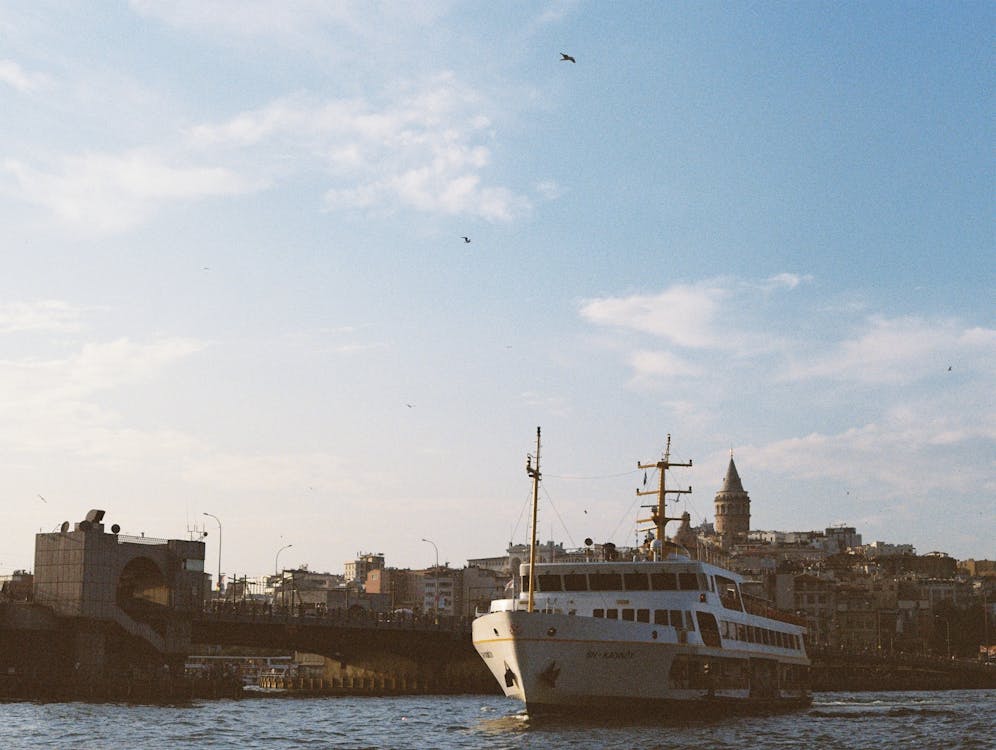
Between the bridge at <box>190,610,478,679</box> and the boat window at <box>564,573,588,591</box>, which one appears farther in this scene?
the bridge at <box>190,610,478,679</box>

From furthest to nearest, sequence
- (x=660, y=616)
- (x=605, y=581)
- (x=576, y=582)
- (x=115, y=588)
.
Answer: (x=115, y=588) < (x=576, y=582) < (x=605, y=581) < (x=660, y=616)

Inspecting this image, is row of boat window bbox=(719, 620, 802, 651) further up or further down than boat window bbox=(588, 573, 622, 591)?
further down

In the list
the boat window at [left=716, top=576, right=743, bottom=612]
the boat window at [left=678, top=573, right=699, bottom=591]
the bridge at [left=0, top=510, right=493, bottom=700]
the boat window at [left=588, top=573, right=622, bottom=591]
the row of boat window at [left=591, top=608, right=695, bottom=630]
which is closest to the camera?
the row of boat window at [left=591, top=608, right=695, bottom=630]

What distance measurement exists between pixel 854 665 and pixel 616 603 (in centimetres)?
10944

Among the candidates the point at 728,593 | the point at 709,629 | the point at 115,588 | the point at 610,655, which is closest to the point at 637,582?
the point at 709,629

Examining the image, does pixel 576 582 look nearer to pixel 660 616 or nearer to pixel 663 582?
pixel 663 582

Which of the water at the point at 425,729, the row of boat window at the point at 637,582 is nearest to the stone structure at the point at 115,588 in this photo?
the water at the point at 425,729

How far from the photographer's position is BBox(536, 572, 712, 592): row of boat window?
2872 inches

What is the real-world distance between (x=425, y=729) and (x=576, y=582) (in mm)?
11818

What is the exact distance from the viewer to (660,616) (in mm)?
71375

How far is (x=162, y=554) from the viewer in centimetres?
10388

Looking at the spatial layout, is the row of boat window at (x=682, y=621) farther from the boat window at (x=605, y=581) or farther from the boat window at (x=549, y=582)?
the boat window at (x=549, y=582)

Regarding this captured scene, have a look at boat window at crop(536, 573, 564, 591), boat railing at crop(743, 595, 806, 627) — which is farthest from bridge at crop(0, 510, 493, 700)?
boat railing at crop(743, 595, 806, 627)

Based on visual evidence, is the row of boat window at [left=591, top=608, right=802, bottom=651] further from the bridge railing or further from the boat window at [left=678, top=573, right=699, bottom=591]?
the bridge railing
